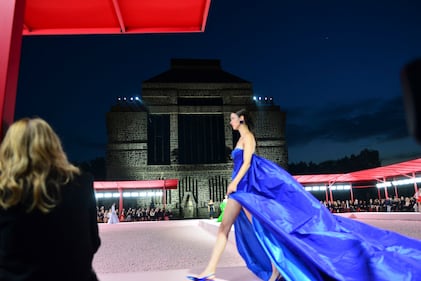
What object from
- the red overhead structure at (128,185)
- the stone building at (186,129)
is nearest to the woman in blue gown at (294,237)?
the red overhead structure at (128,185)

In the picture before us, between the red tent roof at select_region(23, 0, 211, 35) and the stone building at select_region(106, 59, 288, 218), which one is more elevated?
the stone building at select_region(106, 59, 288, 218)

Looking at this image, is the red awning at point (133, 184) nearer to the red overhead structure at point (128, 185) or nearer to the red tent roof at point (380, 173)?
the red overhead structure at point (128, 185)

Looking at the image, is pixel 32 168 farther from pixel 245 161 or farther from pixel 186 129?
pixel 186 129

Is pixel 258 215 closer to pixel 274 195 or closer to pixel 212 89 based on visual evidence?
pixel 274 195

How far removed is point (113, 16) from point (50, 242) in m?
2.95

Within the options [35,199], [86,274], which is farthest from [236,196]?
[35,199]

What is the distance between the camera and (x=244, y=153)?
297cm

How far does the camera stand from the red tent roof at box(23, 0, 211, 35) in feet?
10.8

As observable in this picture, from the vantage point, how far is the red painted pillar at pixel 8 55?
222 centimetres

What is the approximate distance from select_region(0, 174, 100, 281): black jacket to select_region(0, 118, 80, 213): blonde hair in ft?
0.10

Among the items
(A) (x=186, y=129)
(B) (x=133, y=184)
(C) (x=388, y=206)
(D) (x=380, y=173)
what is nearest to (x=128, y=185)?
(B) (x=133, y=184)

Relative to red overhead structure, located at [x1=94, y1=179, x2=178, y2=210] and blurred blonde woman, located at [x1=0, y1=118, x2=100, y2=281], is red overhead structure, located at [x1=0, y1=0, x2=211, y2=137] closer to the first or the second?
blurred blonde woman, located at [x1=0, y1=118, x2=100, y2=281]

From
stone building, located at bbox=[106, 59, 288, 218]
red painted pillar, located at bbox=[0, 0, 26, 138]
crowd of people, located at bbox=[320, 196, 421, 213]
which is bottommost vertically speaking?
crowd of people, located at bbox=[320, 196, 421, 213]

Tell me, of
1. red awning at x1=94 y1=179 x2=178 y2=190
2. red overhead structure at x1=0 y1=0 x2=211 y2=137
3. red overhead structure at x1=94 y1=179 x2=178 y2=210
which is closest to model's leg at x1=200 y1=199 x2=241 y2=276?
red overhead structure at x1=0 y1=0 x2=211 y2=137
